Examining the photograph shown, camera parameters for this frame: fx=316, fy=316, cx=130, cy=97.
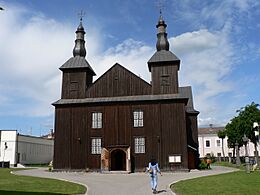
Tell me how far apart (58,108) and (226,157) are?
5600cm

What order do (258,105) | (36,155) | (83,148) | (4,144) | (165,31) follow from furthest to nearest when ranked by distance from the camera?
(36,155), (4,144), (258,105), (165,31), (83,148)

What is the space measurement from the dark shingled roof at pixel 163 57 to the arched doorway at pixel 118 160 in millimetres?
10334

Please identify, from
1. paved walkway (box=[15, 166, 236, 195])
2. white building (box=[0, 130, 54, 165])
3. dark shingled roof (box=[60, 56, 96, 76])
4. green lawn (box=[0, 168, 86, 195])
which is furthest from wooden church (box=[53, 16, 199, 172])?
white building (box=[0, 130, 54, 165])

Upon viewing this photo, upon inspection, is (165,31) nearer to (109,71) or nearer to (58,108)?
(109,71)

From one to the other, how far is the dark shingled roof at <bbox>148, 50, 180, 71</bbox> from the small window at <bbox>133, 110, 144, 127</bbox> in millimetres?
5701

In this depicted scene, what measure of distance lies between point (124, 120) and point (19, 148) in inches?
1167

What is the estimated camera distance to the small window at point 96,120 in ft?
113

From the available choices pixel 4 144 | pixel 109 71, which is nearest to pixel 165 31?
pixel 109 71

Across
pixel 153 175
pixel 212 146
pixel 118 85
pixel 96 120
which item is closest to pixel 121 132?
pixel 96 120

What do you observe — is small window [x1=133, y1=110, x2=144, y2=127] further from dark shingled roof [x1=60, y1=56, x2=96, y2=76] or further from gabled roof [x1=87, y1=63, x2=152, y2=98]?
dark shingled roof [x1=60, y1=56, x2=96, y2=76]

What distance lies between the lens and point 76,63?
122 feet

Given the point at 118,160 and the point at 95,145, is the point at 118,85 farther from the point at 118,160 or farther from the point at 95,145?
the point at 118,160

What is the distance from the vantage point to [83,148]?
112ft

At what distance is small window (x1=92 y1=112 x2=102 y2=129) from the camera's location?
34406 mm
